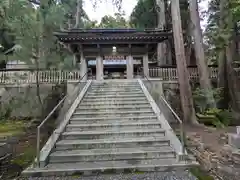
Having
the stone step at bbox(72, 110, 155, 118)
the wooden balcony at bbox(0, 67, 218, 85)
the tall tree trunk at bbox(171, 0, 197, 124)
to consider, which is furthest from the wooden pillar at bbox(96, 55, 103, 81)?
the stone step at bbox(72, 110, 155, 118)

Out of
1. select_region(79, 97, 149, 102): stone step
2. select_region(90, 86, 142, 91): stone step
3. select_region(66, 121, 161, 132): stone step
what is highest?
select_region(90, 86, 142, 91): stone step

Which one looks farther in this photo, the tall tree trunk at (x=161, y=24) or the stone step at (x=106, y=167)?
the tall tree trunk at (x=161, y=24)

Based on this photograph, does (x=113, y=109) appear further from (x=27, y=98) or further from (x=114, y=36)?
(x=114, y=36)

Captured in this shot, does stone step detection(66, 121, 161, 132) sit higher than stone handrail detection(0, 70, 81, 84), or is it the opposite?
stone handrail detection(0, 70, 81, 84)

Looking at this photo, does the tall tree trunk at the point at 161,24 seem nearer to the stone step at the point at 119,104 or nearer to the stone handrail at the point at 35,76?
the stone handrail at the point at 35,76

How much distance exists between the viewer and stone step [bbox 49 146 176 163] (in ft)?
13.3

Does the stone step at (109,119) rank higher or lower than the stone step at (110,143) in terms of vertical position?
higher

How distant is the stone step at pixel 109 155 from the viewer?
404cm

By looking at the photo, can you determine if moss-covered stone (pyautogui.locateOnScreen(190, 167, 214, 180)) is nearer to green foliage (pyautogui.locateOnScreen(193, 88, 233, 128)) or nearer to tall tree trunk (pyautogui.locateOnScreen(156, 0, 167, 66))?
green foliage (pyautogui.locateOnScreen(193, 88, 233, 128))

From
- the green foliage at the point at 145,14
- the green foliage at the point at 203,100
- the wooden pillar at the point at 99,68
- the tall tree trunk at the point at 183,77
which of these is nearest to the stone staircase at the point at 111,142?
the tall tree trunk at the point at 183,77

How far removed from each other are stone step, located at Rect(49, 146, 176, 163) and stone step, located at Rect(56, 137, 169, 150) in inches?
9.8

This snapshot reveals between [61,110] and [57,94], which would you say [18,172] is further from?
[57,94]

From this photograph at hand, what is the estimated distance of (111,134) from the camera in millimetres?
4988

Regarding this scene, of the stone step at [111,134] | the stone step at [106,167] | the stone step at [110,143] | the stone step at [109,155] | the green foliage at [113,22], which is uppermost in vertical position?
the green foliage at [113,22]
